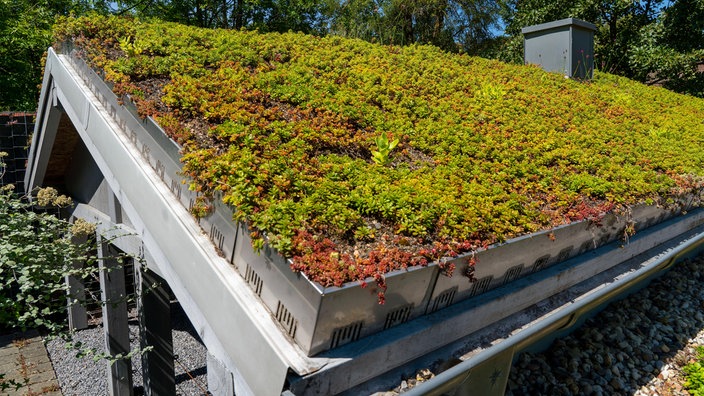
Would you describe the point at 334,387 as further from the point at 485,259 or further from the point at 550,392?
the point at 550,392

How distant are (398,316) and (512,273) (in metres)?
0.81

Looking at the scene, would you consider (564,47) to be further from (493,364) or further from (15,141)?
(15,141)

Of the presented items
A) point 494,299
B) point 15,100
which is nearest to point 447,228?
point 494,299

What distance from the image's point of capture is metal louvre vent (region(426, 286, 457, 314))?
6.64 feet

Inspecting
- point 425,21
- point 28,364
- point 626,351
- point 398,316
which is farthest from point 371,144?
point 425,21

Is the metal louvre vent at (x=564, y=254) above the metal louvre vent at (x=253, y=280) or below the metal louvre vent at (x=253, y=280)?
above

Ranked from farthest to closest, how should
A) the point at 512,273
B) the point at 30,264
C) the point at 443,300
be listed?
the point at 30,264 < the point at 512,273 < the point at 443,300

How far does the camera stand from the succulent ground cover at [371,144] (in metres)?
2.17

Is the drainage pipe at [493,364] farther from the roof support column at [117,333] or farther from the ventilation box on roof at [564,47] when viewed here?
the ventilation box on roof at [564,47]

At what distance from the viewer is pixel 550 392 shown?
2.31m

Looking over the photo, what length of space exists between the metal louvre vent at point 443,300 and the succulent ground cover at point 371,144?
0.18 meters

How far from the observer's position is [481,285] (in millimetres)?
2219

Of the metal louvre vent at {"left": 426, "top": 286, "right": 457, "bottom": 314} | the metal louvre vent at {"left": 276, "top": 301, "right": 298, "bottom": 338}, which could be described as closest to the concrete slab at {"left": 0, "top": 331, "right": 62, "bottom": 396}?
the metal louvre vent at {"left": 276, "top": 301, "right": 298, "bottom": 338}

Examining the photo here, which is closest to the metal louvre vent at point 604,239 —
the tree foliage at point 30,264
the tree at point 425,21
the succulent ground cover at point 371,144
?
the succulent ground cover at point 371,144
